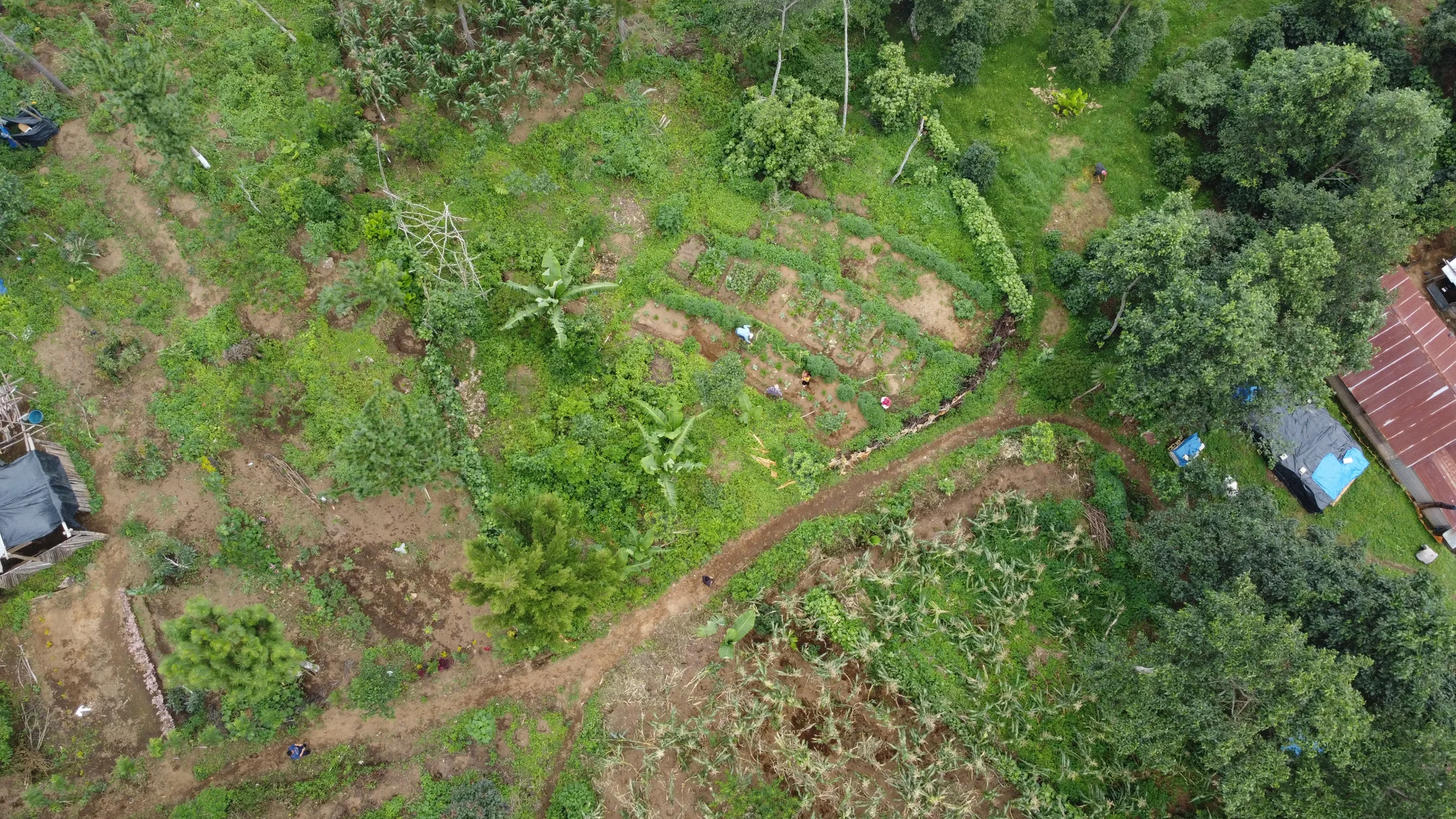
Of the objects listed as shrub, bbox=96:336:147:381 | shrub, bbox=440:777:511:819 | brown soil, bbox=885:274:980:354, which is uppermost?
brown soil, bbox=885:274:980:354

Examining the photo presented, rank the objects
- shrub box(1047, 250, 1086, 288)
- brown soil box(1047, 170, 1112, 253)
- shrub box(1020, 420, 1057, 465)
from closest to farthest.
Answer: shrub box(1020, 420, 1057, 465), shrub box(1047, 250, 1086, 288), brown soil box(1047, 170, 1112, 253)

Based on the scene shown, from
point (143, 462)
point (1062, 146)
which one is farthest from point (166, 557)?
point (1062, 146)

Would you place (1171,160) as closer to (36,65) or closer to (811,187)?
(811,187)

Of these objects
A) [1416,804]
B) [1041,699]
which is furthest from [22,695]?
[1416,804]

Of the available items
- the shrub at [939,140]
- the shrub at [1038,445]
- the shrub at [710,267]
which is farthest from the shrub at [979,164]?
the shrub at [710,267]

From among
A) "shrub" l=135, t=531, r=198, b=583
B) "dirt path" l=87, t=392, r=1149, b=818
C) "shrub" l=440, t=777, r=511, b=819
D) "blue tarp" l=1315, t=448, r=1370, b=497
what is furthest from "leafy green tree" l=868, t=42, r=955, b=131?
"shrub" l=135, t=531, r=198, b=583

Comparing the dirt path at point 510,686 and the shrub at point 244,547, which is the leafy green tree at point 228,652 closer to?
the shrub at point 244,547

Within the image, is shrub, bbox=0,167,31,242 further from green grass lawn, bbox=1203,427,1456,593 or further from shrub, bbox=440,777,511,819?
green grass lawn, bbox=1203,427,1456,593
